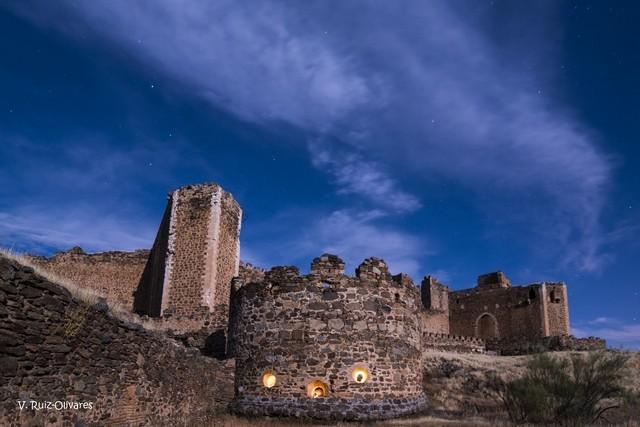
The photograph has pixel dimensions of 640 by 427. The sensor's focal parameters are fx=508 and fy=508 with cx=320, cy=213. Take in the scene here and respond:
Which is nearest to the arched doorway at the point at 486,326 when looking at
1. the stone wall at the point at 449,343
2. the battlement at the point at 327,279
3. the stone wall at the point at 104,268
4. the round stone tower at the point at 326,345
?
the stone wall at the point at 449,343

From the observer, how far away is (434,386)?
21.2m

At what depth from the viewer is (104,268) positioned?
3091 cm

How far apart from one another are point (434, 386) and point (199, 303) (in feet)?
38.6

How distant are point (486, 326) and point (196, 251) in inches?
1053

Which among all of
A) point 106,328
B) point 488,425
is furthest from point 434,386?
point 106,328

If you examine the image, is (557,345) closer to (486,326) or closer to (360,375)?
(486,326)

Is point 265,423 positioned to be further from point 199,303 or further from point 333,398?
point 199,303

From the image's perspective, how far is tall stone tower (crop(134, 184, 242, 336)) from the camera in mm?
25516

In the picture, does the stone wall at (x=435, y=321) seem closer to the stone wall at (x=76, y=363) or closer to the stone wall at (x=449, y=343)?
the stone wall at (x=449, y=343)

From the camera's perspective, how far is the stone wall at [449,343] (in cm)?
3083

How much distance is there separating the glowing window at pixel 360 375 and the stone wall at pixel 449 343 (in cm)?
1757

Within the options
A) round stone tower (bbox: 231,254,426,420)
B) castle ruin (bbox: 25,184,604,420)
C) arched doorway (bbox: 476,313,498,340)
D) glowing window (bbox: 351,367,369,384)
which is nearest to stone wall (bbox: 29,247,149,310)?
castle ruin (bbox: 25,184,604,420)

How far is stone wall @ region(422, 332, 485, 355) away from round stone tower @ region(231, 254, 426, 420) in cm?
1659

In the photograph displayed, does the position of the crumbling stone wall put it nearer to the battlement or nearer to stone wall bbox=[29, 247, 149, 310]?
stone wall bbox=[29, 247, 149, 310]
